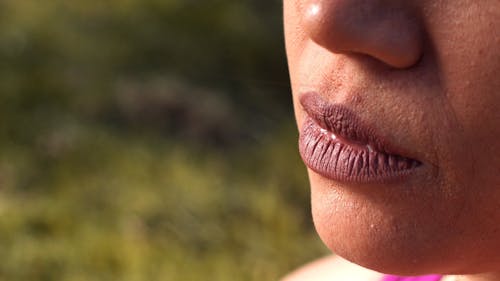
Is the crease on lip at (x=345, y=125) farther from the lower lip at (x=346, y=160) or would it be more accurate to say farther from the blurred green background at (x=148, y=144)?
the blurred green background at (x=148, y=144)

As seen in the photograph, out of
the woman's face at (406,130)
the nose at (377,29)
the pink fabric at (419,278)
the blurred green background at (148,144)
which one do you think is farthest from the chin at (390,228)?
the blurred green background at (148,144)

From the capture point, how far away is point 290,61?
1204 millimetres

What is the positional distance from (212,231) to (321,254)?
1.03 ft

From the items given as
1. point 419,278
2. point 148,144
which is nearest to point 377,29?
point 419,278

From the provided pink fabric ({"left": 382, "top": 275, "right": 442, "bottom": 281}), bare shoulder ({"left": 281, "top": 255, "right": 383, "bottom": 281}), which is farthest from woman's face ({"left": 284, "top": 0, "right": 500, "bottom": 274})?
bare shoulder ({"left": 281, "top": 255, "right": 383, "bottom": 281})

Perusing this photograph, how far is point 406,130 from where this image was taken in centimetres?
101

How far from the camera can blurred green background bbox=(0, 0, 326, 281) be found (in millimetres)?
2676

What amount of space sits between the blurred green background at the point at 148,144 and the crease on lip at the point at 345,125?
153cm

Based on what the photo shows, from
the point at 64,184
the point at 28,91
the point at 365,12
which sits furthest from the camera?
the point at 28,91

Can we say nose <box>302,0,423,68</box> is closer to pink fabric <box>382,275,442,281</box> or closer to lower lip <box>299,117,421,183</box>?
lower lip <box>299,117,421,183</box>

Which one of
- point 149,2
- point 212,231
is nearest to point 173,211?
point 212,231

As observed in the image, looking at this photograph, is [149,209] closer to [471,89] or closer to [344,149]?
[344,149]

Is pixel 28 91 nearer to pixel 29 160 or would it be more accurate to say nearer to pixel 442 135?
pixel 29 160

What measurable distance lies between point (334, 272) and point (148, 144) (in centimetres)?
171
